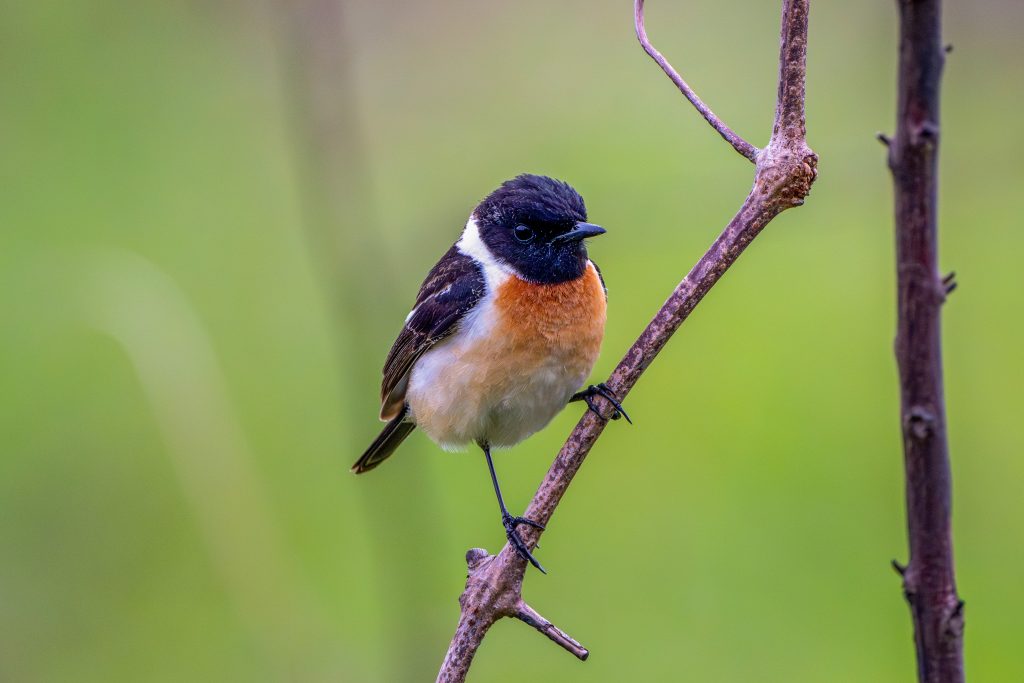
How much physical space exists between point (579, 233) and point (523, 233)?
24cm

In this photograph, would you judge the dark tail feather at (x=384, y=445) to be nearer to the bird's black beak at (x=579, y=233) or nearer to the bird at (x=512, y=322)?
the bird at (x=512, y=322)

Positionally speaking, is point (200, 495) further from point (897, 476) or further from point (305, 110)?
point (897, 476)

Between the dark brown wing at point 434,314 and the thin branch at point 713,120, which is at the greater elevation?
the dark brown wing at point 434,314

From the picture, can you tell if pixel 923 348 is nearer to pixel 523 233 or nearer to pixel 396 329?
pixel 523 233

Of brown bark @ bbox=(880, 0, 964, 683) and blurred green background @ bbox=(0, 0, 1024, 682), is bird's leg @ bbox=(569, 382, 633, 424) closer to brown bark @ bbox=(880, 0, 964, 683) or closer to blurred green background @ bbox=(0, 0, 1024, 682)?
blurred green background @ bbox=(0, 0, 1024, 682)

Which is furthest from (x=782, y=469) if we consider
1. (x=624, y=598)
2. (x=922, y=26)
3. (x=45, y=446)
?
(x=922, y=26)

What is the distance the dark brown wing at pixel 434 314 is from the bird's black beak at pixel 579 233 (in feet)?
1.01

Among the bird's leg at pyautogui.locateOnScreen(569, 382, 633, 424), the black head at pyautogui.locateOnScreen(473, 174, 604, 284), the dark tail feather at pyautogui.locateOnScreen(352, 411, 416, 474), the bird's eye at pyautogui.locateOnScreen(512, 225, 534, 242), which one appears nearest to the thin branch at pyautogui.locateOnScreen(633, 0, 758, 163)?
the bird's leg at pyautogui.locateOnScreen(569, 382, 633, 424)

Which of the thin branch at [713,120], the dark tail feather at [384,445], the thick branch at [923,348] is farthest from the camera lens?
the dark tail feather at [384,445]

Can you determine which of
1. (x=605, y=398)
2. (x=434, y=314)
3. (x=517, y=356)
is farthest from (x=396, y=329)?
(x=605, y=398)

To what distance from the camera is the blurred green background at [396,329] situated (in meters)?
4.11

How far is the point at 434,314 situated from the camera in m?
3.84

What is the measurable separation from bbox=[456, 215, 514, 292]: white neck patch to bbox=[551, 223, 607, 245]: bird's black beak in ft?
0.68

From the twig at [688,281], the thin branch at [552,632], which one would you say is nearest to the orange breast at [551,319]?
the twig at [688,281]
